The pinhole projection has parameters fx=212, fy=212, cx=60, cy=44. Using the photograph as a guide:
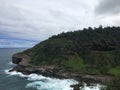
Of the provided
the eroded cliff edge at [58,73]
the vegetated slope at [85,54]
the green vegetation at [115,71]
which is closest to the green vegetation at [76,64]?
the vegetated slope at [85,54]

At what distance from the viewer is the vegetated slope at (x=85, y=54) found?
127 m

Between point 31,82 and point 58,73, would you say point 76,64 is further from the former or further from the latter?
point 31,82

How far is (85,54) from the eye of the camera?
144m

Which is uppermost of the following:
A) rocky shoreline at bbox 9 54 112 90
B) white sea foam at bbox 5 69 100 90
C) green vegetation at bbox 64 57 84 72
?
green vegetation at bbox 64 57 84 72

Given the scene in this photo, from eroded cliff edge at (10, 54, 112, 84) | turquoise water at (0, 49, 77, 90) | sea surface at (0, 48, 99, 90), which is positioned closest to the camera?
sea surface at (0, 48, 99, 90)

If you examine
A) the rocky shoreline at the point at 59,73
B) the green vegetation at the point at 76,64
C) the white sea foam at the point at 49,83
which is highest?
the green vegetation at the point at 76,64

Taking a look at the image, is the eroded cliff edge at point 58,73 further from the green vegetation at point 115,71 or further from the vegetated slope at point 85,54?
the green vegetation at point 115,71

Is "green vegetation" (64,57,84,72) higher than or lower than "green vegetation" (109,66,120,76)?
higher

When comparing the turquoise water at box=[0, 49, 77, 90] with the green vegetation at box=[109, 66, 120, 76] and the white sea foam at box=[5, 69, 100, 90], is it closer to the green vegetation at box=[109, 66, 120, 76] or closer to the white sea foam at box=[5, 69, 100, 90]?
the white sea foam at box=[5, 69, 100, 90]

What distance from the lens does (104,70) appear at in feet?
391

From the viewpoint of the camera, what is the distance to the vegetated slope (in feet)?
416

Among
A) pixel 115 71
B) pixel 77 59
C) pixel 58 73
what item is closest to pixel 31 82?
pixel 58 73

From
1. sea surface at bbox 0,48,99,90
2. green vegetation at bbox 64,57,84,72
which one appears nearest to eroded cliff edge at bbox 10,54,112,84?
sea surface at bbox 0,48,99,90

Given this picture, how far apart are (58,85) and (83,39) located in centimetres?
7477
